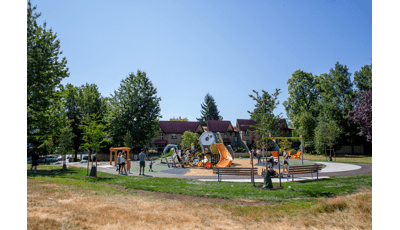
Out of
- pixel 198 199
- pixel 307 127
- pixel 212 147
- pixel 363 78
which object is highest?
pixel 363 78

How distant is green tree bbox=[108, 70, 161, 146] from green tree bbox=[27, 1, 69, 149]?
73.7ft

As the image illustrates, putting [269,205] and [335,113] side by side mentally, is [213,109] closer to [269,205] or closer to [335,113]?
[335,113]

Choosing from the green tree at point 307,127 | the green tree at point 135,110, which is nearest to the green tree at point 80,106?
the green tree at point 135,110

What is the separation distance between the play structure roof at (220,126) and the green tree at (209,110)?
17.6 meters

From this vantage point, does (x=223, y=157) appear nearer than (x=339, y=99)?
Yes

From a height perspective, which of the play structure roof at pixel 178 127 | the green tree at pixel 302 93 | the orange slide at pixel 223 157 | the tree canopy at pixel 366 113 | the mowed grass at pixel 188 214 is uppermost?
the green tree at pixel 302 93

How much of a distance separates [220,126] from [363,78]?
1359 inches

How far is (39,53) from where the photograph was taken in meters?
19.6

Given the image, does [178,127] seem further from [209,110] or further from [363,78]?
[363,78]

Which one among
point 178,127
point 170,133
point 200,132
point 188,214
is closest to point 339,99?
point 200,132

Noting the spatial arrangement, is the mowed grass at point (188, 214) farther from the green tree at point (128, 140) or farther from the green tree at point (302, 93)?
the green tree at point (302, 93)

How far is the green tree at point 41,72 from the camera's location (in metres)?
19.2

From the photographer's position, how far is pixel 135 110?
46312mm

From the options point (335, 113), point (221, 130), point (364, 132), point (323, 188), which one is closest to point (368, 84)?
point (335, 113)
